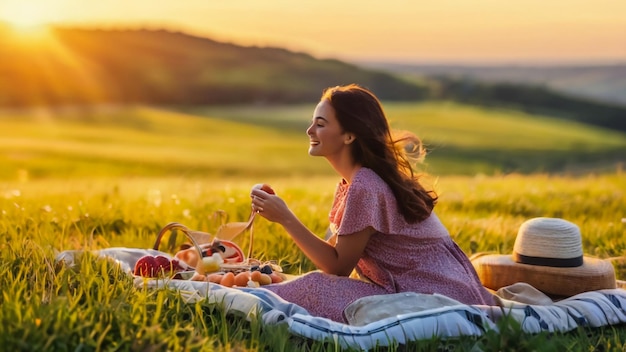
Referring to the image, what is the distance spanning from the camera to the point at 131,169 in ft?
80.5

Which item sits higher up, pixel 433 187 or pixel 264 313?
pixel 433 187

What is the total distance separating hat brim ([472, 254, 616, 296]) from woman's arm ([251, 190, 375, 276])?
1613 mm

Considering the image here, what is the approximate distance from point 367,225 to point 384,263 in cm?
43

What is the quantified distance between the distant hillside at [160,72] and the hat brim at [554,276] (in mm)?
37450

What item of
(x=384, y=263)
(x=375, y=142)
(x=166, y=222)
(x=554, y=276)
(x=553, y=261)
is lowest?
(x=166, y=222)

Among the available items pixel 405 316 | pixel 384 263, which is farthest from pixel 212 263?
pixel 405 316

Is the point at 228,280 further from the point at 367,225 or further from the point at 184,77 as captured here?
the point at 184,77

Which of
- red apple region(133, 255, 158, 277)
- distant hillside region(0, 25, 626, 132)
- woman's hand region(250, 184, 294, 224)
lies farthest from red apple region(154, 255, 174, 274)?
distant hillside region(0, 25, 626, 132)

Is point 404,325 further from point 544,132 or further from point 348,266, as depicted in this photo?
point 544,132

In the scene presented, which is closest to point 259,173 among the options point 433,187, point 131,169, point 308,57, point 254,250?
point 131,169

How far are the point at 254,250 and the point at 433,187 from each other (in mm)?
2189

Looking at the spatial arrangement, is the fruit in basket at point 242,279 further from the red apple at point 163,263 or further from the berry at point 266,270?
the red apple at point 163,263

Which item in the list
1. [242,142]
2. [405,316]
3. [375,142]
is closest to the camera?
[405,316]

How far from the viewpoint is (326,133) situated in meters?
5.50
